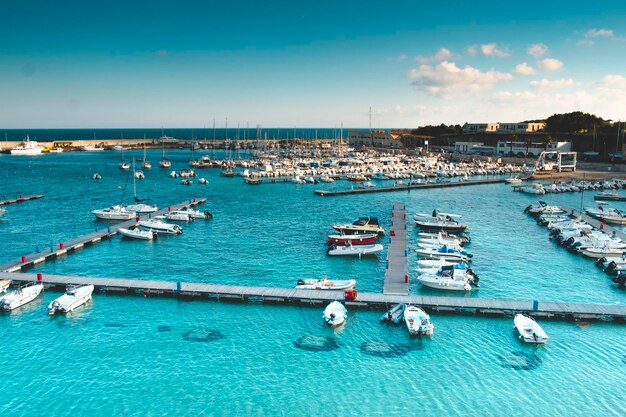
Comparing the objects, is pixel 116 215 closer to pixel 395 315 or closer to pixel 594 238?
pixel 395 315

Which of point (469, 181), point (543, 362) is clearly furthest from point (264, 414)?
point (469, 181)

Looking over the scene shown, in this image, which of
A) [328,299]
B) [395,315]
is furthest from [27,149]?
[395,315]

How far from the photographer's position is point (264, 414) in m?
22.7

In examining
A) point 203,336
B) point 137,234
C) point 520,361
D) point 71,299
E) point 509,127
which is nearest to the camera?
point 520,361

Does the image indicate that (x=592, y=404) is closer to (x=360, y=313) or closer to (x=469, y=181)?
(x=360, y=313)

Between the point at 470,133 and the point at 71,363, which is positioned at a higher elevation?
the point at 470,133

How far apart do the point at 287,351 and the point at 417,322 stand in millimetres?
8097

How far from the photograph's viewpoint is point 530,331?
29047 millimetres

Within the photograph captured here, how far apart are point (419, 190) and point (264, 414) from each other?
77160 millimetres

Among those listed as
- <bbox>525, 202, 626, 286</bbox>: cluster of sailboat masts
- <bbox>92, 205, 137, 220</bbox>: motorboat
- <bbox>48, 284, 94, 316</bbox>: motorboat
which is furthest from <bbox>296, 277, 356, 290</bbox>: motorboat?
<bbox>92, 205, 137, 220</bbox>: motorboat

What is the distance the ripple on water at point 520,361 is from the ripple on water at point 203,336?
16.5m

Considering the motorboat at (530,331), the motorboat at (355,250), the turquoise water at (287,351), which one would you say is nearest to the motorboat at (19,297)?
the turquoise water at (287,351)

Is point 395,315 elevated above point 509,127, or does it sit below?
below

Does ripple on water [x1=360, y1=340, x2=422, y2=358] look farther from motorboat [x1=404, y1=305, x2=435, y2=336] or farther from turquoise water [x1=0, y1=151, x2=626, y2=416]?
motorboat [x1=404, y1=305, x2=435, y2=336]
